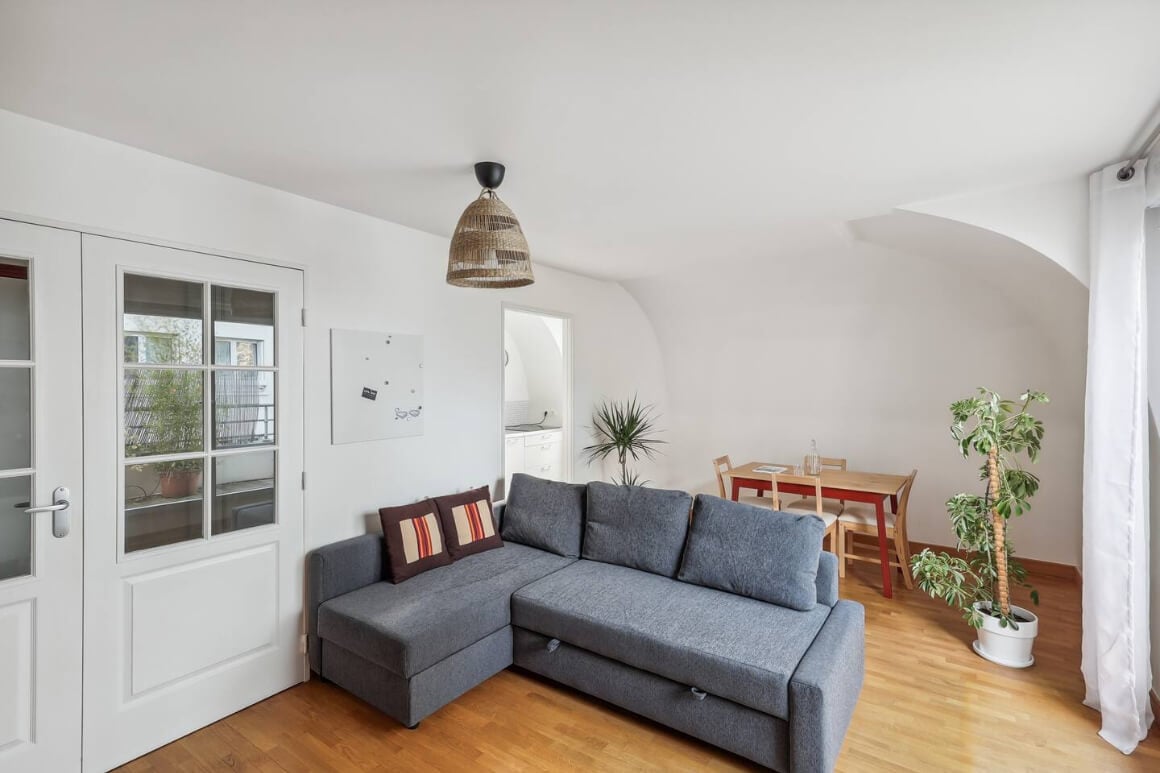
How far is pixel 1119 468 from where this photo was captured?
2.33 meters

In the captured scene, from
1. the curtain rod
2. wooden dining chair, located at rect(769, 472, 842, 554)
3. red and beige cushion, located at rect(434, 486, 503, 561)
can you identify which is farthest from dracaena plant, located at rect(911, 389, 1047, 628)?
red and beige cushion, located at rect(434, 486, 503, 561)

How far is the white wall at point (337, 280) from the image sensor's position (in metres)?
2.12

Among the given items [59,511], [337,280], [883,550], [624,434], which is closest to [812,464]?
[883,550]

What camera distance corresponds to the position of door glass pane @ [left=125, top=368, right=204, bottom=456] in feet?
7.58

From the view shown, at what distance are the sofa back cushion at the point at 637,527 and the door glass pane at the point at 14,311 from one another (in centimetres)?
269

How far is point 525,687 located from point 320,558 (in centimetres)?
122

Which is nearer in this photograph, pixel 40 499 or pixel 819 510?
pixel 40 499

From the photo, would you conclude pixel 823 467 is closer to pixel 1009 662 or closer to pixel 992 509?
pixel 992 509

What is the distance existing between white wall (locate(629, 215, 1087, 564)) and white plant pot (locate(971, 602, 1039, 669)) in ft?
5.16

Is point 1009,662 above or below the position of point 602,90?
below

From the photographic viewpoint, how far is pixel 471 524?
134 inches

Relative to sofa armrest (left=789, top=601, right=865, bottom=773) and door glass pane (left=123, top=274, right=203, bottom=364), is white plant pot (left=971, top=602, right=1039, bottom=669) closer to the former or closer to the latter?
sofa armrest (left=789, top=601, right=865, bottom=773)

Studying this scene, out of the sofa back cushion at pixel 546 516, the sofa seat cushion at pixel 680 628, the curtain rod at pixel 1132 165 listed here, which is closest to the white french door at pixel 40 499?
the sofa seat cushion at pixel 680 628

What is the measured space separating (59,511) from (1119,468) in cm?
427
